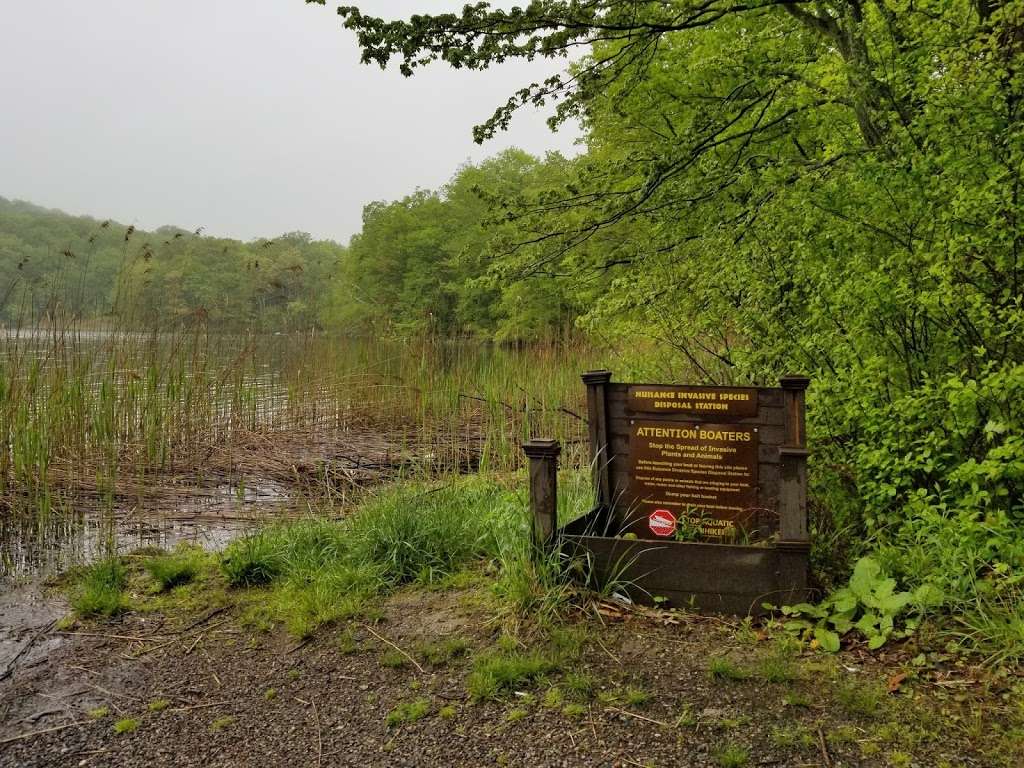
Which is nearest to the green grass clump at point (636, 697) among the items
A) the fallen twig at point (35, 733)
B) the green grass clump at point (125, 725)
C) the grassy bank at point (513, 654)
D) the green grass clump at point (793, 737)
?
the grassy bank at point (513, 654)

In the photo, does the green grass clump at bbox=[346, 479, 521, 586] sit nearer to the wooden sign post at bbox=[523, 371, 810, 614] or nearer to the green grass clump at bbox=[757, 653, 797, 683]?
the wooden sign post at bbox=[523, 371, 810, 614]

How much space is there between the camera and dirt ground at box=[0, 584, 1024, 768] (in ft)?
7.59

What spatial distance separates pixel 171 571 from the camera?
4.29 meters

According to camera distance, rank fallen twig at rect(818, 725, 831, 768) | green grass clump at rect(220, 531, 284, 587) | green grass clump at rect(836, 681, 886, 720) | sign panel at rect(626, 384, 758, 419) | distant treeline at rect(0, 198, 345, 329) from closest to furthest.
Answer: fallen twig at rect(818, 725, 831, 768)
green grass clump at rect(836, 681, 886, 720)
sign panel at rect(626, 384, 758, 419)
green grass clump at rect(220, 531, 284, 587)
distant treeline at rect(0, 198, 345, 329)

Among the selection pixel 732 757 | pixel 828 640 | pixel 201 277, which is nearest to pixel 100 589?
pixel 732 757

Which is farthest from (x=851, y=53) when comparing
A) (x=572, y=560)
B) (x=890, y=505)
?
(x=572, y=560)

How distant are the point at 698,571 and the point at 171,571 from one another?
3.22 metres

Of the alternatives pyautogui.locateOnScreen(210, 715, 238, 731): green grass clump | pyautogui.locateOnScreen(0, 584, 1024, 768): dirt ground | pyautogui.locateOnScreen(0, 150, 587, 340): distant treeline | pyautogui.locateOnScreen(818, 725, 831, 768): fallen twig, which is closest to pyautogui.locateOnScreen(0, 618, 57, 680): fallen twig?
pyautogui.locateOnScreen(0, 584, 1024, 768): dirt ground

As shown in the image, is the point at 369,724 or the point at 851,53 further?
the point at 851,53

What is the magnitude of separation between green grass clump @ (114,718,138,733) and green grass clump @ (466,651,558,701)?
1331 millimetres

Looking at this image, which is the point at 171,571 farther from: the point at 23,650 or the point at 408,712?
the point at 408,712

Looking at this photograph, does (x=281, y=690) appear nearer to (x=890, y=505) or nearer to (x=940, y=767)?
(x=940, y=767)

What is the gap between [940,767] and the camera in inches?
83.1

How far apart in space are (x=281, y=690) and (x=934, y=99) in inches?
160
